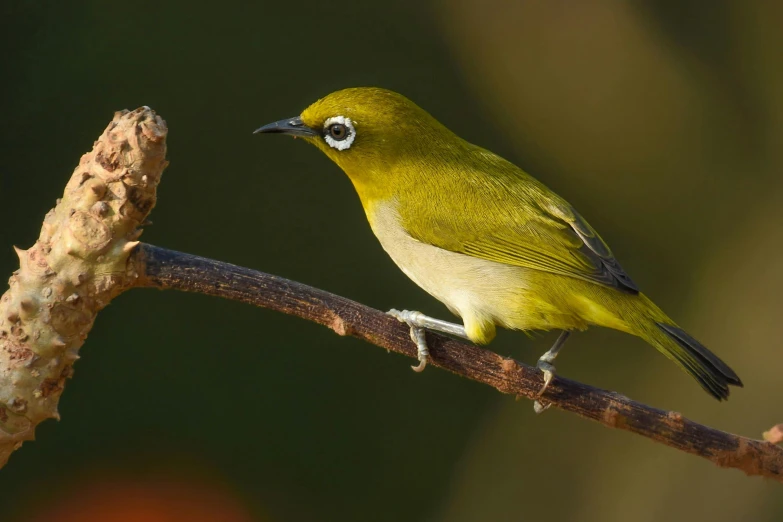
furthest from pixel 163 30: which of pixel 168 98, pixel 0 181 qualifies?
pixel 0 181

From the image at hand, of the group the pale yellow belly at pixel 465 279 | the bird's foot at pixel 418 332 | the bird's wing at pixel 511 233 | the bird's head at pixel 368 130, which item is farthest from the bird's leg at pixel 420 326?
the bird's head at pixel 368 130

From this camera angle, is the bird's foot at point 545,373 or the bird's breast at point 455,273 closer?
the bird's foot at point 545,373

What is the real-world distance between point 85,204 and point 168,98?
2.83 metres

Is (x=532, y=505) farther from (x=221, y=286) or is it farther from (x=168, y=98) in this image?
(x=221, y=286)

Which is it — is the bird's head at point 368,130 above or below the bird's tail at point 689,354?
above

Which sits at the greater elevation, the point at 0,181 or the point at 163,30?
the point at 163,30

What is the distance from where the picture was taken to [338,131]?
271cm

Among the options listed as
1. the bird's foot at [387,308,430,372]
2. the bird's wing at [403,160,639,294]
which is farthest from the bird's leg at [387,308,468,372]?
the bird's wing at [403,160,639,294]

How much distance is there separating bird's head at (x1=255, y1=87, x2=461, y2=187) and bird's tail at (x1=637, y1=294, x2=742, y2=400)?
863mm

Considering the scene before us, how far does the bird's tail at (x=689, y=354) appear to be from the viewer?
2480 millimetres

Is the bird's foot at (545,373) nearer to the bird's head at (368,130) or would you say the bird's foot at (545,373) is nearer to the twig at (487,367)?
the twig at (487,367)

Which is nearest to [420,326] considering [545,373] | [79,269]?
[545,373]

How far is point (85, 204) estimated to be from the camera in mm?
1714

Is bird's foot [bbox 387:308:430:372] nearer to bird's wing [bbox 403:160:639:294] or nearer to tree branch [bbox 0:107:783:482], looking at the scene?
bird's wing [bbox 403:160:639:294]
